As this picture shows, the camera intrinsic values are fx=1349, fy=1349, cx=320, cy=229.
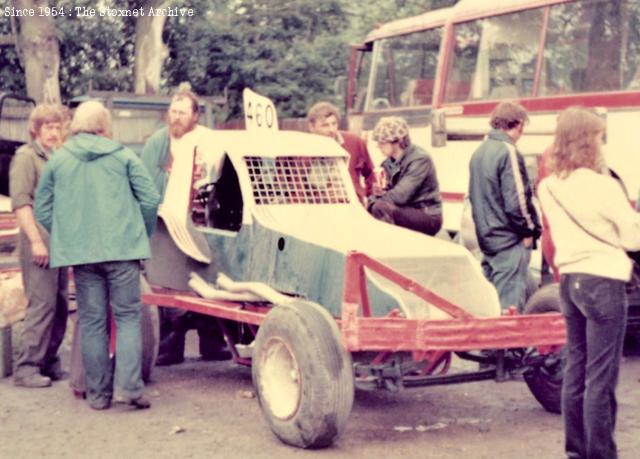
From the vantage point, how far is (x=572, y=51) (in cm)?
1239

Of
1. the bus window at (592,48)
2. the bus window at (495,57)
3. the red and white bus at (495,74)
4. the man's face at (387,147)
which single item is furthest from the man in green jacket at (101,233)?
the bus window at (495,57)

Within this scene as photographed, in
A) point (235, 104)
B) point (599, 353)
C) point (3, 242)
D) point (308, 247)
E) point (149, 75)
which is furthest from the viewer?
point (235, 104)

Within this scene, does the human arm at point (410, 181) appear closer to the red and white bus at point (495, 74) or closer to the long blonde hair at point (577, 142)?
the long blonde hair at point (577, 142)

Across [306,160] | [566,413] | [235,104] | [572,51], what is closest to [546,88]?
[572,51]

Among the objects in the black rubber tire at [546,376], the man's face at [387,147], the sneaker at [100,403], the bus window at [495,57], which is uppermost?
the bus window at [495,57]

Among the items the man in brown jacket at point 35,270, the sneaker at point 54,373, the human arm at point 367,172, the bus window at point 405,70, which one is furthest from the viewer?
the bus window at point 405,70

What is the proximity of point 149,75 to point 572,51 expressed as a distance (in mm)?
17100

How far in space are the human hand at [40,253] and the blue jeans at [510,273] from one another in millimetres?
2729

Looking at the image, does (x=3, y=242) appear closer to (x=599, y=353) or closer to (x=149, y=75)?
(x=599, y=353)

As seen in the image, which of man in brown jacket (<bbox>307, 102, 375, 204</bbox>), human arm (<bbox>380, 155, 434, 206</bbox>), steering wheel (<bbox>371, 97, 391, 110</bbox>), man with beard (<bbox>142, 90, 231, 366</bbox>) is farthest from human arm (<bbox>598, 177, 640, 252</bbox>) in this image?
steering wheel (<bbox>371, 97, 391, 110</bbox>)

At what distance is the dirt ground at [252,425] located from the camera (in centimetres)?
671

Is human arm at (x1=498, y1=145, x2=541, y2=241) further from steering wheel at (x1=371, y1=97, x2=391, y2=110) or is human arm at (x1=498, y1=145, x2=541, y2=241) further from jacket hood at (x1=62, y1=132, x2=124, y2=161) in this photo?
steering wheel at (x1=371, y1=97, x2=391, y2=110)

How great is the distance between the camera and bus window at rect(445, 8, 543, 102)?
510 inches

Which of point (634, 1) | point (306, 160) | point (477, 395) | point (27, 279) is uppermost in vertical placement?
point (634, 1)
